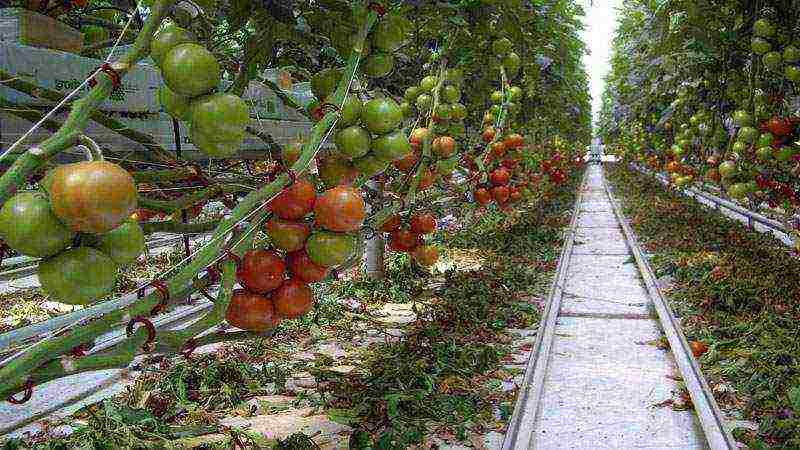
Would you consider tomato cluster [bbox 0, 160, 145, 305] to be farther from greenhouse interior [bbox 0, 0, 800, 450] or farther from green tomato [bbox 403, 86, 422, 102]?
green tomato [bbox 403, 86, 422, 102]

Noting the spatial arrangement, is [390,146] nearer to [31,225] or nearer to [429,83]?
[31,225]

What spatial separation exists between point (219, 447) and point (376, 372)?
52.4 inches

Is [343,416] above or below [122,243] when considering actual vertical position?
below

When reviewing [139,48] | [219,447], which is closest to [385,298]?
[219,447]

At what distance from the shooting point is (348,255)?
178cm

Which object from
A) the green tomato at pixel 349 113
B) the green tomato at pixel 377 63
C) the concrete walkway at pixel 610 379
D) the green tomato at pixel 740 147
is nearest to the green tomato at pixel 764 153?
the green tomato at pixel 740 147

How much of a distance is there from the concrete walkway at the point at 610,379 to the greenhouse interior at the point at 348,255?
2 centimetres

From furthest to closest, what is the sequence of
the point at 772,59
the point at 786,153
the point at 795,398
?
the point at 786,153, the point at 772,59, the point at 795,398

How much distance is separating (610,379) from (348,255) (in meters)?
3.14

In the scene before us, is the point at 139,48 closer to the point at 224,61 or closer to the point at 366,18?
the point at 366,18

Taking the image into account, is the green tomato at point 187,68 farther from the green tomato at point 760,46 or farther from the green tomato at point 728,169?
the green tomato at point 728,169

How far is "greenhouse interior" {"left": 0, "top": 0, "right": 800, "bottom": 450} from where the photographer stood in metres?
1.35

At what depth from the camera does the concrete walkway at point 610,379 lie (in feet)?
11.6

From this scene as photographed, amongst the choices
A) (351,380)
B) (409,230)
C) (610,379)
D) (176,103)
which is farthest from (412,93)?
(176,103)
